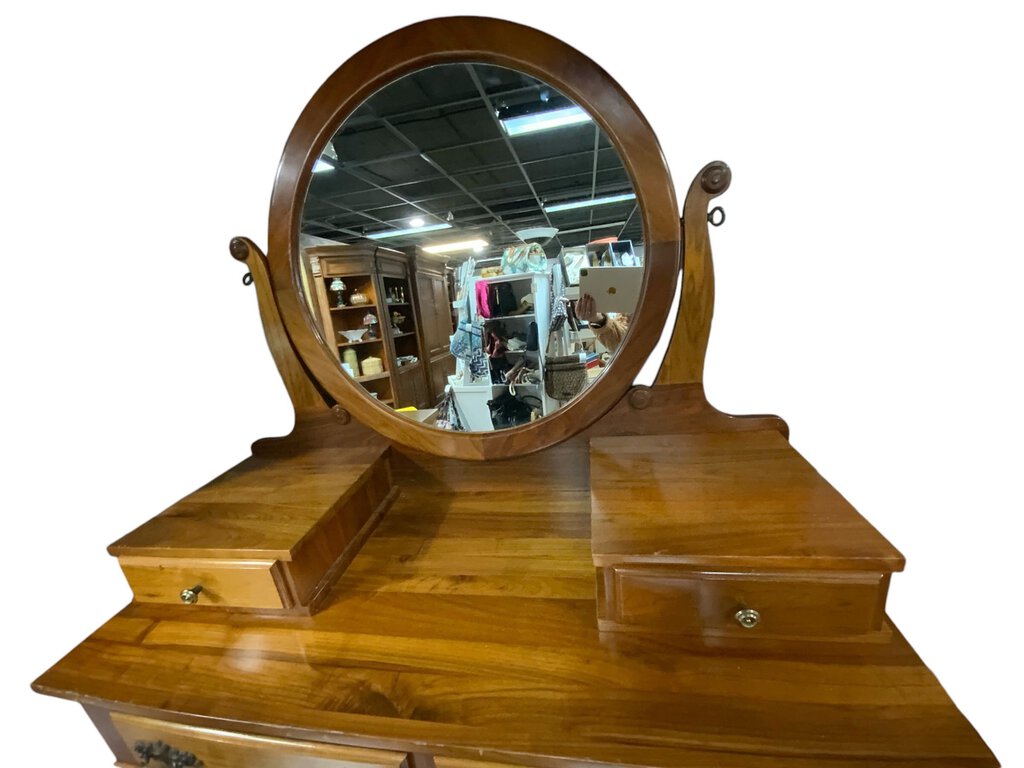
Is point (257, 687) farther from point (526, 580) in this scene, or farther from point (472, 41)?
point (472, 41)

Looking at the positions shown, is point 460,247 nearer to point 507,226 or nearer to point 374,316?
point 507,226

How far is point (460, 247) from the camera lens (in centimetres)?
Answer: 82

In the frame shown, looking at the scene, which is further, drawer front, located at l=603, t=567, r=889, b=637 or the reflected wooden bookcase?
the reflected wooden bookcase

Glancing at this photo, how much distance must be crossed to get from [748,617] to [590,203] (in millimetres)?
730

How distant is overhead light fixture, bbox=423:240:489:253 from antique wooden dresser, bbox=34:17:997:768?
1.9 inches

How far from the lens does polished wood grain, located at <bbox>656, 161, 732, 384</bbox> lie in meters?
0.71

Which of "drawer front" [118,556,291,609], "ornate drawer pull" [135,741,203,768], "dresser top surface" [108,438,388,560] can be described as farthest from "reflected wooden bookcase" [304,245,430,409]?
"ornate drawer pull" [135,741,203,768]

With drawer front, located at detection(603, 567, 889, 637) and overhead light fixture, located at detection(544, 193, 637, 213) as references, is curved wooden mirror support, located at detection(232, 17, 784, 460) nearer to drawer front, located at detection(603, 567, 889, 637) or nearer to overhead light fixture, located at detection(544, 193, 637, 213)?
overhead light fixture, located at detection(544, 193, 637, 213)

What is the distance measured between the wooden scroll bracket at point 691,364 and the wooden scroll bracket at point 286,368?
638 mm

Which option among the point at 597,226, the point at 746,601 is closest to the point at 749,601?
the point at 746,601

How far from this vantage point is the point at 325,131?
2.61 ft

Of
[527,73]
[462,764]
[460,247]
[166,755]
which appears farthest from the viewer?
[460,247]

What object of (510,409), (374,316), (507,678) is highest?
(374,316)

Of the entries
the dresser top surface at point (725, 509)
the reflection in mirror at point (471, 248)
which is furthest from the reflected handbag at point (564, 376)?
the dresser top surface at point (725, 509)
